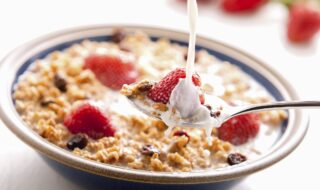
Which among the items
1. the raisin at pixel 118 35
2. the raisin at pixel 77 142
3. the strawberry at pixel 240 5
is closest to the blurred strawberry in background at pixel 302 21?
the strawberry at pixel 240 5

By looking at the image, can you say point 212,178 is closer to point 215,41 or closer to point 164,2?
point 215,41

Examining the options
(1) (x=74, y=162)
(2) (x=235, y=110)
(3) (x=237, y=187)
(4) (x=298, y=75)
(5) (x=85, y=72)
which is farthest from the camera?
(4) (x=298, y=75)

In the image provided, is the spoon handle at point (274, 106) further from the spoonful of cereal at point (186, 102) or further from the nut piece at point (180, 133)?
the nut piece at point (180, 133)

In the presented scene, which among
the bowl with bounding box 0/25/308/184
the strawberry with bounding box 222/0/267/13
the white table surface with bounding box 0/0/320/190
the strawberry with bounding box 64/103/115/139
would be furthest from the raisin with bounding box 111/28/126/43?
the strawberry with bounding box 222/0/267/13

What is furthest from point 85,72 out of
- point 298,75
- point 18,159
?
point 298,75

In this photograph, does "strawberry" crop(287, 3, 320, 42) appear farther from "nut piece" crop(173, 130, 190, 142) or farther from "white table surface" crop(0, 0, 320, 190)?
"nut piece" crop(173, 130, 190, 142)

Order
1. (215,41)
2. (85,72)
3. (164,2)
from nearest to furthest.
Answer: (85,72)
(215,41)
(164,2)

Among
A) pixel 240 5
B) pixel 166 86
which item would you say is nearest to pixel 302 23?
pixel 240 5
